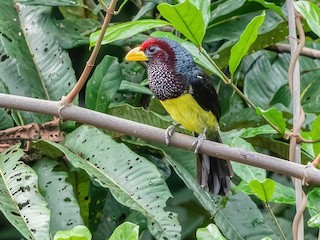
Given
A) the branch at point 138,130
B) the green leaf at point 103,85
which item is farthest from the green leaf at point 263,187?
the green leaf at point 103,85

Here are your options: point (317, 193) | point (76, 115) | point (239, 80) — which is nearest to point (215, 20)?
point (239, 80)

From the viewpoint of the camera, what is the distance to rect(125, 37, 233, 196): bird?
1.86m

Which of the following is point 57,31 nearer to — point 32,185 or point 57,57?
point 57,57

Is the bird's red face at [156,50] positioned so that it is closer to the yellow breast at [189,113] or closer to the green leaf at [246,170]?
the yellow breast at [189,113]

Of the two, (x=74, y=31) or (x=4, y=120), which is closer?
(x=4, y=120)

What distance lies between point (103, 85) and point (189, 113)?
264 millimetres

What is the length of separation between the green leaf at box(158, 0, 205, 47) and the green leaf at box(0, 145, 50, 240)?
1.55 ft

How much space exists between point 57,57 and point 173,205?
630mm

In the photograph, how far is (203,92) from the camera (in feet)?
6.17

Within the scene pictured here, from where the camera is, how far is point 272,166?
1338 mm

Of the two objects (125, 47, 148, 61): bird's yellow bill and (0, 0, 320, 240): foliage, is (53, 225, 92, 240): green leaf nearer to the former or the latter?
(0, 0, 320, 240): foliage

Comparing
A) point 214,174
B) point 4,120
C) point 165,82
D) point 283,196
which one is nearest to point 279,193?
point 283,196

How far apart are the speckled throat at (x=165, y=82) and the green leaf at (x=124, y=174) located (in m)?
0.17

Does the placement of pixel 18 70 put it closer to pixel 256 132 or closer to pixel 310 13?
pixel 256 132
